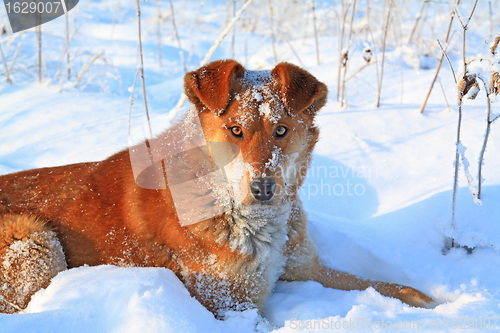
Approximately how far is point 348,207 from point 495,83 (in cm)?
155

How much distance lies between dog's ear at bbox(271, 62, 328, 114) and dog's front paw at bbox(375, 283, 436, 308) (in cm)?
130

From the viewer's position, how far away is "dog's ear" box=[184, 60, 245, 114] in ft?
7.06

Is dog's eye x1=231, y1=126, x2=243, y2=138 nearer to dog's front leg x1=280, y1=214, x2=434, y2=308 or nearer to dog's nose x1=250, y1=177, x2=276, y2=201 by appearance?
dog's nose x1=250, y1=177, x2=276, y2=201

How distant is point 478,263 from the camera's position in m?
2.64

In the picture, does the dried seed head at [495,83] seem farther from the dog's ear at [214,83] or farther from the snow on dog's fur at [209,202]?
the dog's ear at [214,83]

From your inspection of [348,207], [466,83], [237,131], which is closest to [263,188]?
[237,131]

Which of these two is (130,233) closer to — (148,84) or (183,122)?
(183,122)

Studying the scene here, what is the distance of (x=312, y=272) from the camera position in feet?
8.86

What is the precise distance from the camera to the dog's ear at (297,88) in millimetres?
2203

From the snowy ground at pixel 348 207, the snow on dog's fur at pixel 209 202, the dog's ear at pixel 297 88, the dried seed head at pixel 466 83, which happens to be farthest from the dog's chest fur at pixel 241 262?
the dried seed head at pixel 466 83

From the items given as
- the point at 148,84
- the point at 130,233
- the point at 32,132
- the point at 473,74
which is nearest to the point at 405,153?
the point at 473,74

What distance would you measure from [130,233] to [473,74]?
2.43 meters

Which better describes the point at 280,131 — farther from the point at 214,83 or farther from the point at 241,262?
the point at 241,262

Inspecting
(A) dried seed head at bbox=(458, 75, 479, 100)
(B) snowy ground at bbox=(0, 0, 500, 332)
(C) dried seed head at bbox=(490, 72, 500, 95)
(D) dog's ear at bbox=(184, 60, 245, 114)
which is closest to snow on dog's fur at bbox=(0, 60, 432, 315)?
(D) dog's ear at bbox=(184, 60, 245, 114)
